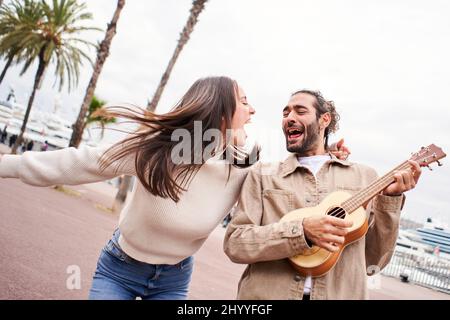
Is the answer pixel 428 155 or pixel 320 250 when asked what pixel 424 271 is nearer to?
pixel 428 155

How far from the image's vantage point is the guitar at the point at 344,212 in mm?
2164

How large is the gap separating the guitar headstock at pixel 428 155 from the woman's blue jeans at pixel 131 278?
1.74 metres

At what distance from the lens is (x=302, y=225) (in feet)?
7.07

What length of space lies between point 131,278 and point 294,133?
147 centimetres

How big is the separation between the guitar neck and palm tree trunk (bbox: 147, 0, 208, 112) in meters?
12.6

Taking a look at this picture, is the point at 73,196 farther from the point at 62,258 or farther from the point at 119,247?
the point at 119,247

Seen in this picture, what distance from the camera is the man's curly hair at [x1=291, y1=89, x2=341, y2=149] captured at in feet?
9.41

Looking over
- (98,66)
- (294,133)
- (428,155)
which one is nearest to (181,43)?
(98,66)

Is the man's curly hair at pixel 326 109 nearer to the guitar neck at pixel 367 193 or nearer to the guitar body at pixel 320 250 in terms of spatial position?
the guitar neck at pixel 367 193

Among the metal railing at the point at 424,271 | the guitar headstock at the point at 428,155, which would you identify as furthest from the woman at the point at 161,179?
the metal railing at the point at 424,271

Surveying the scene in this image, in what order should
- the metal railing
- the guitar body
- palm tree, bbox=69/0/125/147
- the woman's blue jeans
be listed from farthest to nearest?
the metal railing, palm tree, bbox=69/0/125/147, the woman's blue jeans, the guitar body

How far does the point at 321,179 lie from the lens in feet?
8.44

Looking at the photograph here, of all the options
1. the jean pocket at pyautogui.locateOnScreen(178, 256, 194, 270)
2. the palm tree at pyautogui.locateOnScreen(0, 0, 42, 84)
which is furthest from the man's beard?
the palm tree at pyautogui.locateOnScreen(0, 0, 42, 84)

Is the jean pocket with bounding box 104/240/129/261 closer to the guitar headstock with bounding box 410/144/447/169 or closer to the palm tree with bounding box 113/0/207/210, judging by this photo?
the guitar headstock with bounding box 410/144/447/169
